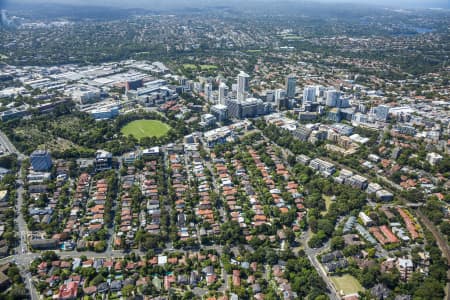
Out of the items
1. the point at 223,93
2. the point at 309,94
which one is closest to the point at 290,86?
the point at 309,94

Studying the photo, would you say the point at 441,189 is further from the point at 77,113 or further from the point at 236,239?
the point at 77,113

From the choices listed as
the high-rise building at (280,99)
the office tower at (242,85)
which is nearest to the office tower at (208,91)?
the office tower at (242,85)

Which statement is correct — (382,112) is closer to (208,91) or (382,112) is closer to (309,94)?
(309,94)

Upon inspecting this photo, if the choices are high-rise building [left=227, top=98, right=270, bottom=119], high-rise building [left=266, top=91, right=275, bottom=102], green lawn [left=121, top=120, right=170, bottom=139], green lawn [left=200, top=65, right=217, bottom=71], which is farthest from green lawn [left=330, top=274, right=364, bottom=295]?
green lawn [left=200, top=65, right=217, bottom=71]

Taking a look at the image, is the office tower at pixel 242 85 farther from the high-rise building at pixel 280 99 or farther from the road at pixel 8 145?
the road at pixel 8 145

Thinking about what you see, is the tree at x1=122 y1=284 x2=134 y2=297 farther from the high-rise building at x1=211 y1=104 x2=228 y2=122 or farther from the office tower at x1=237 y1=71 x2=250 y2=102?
the office tower at x1=237 y1=71 x2=250 y2=102
